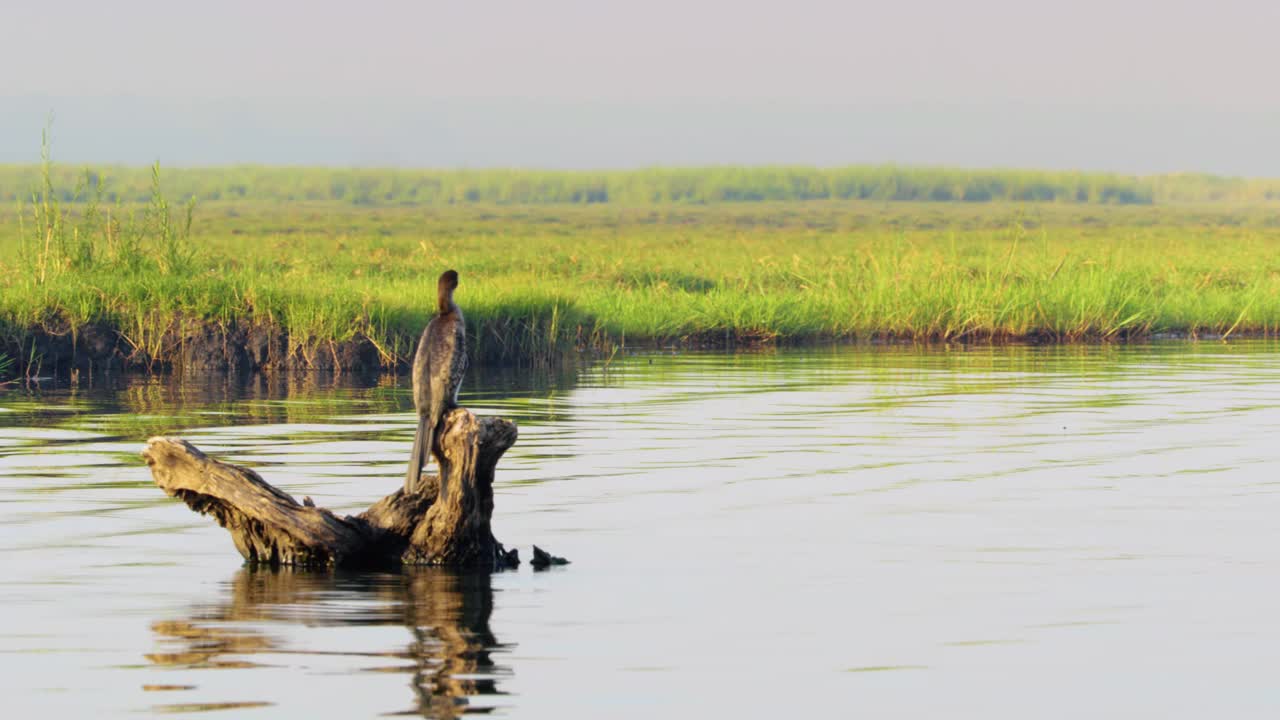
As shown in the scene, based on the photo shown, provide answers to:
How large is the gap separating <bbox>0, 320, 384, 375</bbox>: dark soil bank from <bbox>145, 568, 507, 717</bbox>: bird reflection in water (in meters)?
13.8

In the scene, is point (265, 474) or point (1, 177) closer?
point (265, 474)

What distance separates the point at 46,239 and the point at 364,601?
16.5 metres

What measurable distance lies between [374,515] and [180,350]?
13806mm

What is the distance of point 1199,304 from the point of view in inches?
1355

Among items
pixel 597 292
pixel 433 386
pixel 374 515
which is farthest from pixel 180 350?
pixel 433 386

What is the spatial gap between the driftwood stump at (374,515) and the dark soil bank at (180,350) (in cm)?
1353

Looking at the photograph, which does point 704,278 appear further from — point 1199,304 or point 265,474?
point 265,474

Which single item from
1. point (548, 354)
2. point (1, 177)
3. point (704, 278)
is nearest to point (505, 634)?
point (548, 354)

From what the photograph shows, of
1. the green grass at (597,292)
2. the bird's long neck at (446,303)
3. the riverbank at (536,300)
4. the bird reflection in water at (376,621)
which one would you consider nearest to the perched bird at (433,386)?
the bird's long neck at (446,303)

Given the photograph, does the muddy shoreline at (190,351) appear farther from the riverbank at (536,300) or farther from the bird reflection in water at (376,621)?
the bird reflection in water at (376,621)

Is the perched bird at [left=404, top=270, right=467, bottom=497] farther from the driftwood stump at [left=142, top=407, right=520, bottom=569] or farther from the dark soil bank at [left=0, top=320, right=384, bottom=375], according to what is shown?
the dark soil bank at [left=0, top=320, right=384, bottom=375]

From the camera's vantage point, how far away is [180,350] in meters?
23.4

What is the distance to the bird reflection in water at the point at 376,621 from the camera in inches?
290

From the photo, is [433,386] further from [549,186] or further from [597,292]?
[549,186]
